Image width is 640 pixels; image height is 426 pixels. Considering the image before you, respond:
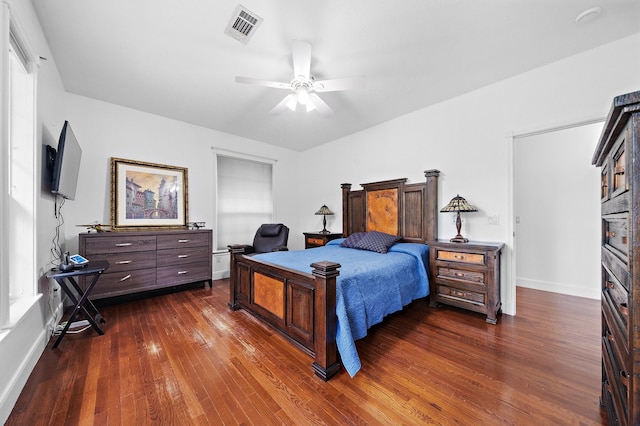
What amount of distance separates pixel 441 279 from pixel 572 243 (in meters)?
2.24

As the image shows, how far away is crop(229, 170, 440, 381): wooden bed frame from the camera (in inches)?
67.8

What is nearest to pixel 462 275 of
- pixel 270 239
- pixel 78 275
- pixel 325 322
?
pixel 325 322

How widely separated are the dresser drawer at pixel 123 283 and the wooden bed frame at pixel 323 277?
1262mm

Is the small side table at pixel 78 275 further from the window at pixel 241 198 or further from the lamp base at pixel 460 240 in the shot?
the lamp base at pixel 460 240

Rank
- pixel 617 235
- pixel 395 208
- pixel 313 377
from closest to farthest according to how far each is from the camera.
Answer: pixel 617 235, pixel 313 377, pixel 395 208

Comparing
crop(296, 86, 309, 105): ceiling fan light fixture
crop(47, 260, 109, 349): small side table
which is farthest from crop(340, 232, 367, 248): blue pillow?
crop(47, 260, 109, 349): small side table

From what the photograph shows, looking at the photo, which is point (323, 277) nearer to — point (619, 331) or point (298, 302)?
point (298, 302)

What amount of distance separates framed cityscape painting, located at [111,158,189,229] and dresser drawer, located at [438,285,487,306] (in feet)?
13.0

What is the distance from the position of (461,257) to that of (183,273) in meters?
3.77

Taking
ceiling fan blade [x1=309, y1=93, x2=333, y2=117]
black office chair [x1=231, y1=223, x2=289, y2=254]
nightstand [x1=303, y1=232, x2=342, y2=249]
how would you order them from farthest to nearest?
1. nightstand [x1=303, y1=232, x2=342, y2=249]
2. black office chair [x1=231, y1=223, x2=289, y2=254]
3. ceiling fan blade [x1=309, y1=93, x2=333, y2=117]

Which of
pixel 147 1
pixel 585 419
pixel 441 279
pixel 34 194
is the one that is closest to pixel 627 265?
pixel 585 419

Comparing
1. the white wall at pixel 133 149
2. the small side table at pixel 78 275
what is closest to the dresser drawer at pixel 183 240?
the white wall at pixel 133 149

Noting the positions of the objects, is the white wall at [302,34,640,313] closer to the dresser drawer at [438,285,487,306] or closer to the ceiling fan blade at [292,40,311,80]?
the dresser drawer at [438,285,487,306]

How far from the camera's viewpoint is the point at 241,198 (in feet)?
15.7
